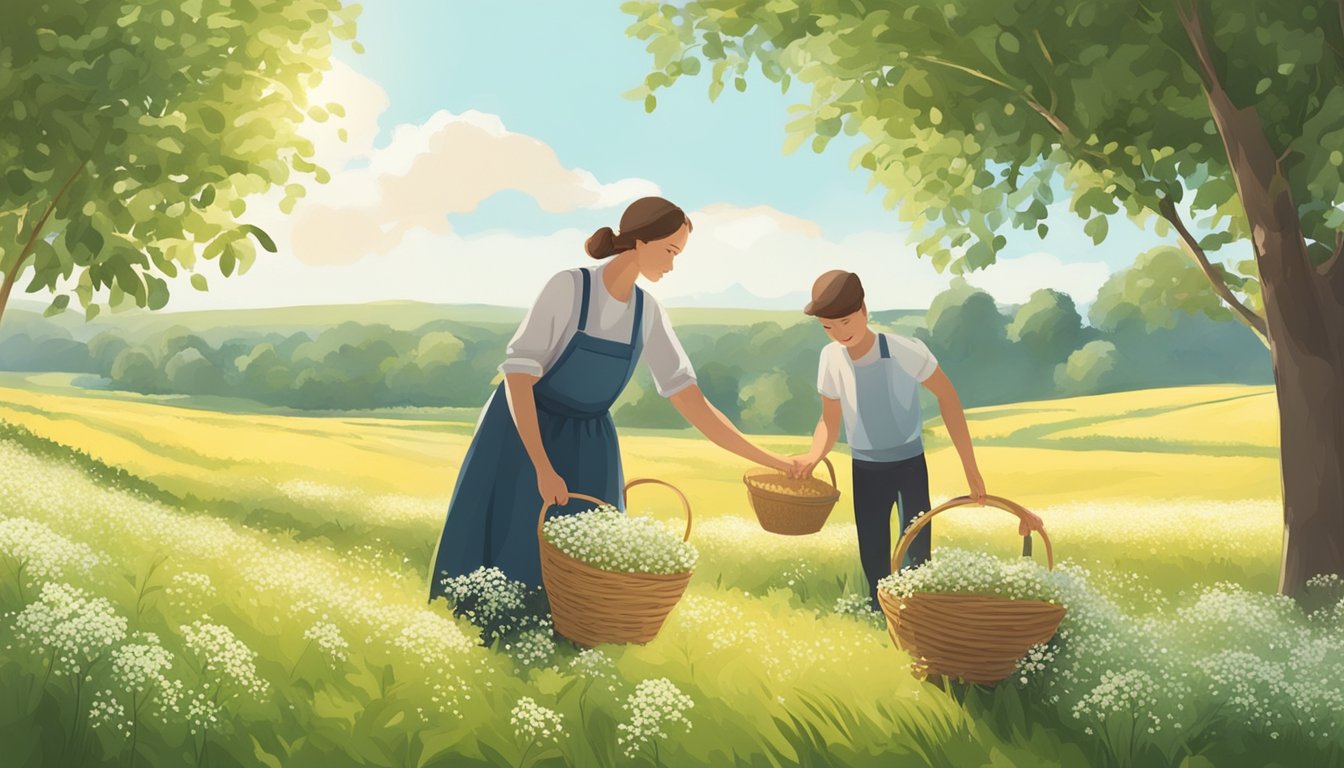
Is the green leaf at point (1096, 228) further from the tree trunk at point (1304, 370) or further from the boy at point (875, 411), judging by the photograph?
the boy at point (875, 411)

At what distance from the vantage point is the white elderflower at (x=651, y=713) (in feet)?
14.3

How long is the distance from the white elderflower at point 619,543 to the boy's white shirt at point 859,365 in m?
1.57

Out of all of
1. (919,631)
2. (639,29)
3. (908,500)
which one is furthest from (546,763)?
(639,29)

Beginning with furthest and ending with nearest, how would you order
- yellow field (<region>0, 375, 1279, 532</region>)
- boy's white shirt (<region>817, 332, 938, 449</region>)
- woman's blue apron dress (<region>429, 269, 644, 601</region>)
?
yellow field (<region>0, 375, 1279, 532</region>) → boy's white shirt (<region>817, 332, 938, 449</region>) → woman's blue apron dress (<region>429, 269, 644, 601</region>)

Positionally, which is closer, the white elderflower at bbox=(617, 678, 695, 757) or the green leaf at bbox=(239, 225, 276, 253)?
the white elderflower at bbox=(617, 678, 695, 757)

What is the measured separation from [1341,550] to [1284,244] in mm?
1782

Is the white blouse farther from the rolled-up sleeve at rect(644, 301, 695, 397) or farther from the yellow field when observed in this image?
the yellow field

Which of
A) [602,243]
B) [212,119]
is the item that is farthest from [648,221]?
[212,119]

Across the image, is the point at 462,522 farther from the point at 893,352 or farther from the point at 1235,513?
the point at 1235,513

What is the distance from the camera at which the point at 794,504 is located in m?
5.70

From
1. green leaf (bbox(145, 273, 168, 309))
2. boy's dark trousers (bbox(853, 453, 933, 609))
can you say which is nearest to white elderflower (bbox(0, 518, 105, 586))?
green leaf (bbox(145, 273, 168, 309))

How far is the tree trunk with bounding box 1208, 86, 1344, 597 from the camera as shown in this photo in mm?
6285

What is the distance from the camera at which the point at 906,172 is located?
8125 millimetres

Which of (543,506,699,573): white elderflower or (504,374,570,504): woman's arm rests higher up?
(504,374,570,504): woman's arm
